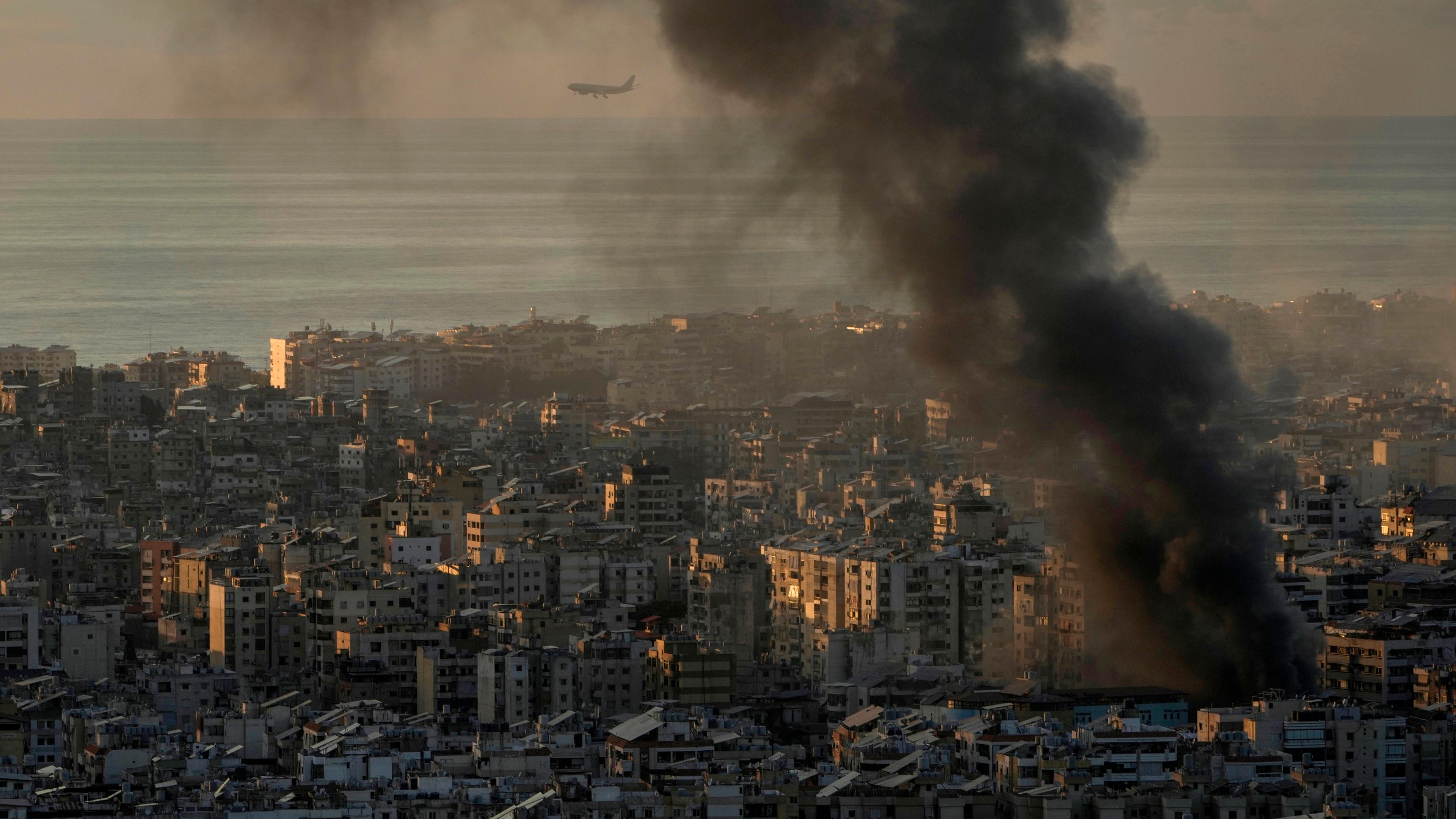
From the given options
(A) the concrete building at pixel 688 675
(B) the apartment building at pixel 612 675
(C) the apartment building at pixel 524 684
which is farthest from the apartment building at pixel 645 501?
(C) the apartment building at pixel 524 684

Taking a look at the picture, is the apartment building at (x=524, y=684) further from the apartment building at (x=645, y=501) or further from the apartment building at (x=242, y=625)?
the apartment building at (x=645, y=501)

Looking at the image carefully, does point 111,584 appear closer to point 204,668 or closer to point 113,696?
point 204,668

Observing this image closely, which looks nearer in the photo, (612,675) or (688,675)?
(688,675)

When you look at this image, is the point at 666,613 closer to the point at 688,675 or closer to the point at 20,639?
the point at 688,675

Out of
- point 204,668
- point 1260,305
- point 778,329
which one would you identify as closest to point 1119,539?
point 204,668

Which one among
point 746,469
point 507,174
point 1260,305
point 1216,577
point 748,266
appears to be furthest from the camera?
point 507,174

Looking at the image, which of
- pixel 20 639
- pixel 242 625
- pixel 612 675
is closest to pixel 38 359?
pixel 242 625
